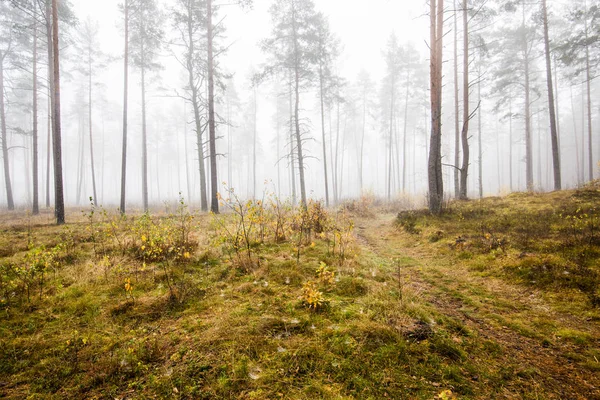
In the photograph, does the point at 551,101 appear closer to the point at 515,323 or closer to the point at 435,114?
the point at 435,114

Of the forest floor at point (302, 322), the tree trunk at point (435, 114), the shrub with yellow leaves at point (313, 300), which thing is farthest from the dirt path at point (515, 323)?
the tree trunk at point (435, 114)

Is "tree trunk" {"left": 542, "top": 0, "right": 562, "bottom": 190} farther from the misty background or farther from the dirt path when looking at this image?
the dirt path

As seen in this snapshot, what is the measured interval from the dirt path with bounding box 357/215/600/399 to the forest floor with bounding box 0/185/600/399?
0.02 m

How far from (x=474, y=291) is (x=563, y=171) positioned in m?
66.6

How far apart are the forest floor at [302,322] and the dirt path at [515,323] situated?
0.02 metres

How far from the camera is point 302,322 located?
113 inches

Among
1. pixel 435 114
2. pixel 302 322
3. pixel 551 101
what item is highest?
pixel 551 101

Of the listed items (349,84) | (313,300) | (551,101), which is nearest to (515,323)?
(313,300)

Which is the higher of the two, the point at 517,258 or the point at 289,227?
the point at 289,227

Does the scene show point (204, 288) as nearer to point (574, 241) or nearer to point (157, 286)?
point (157, 286)

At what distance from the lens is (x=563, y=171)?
1900 inches

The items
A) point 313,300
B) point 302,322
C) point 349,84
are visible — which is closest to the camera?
point 302,322

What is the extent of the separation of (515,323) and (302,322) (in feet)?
9.02

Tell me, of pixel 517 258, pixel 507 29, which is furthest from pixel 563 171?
pixel 517 258
